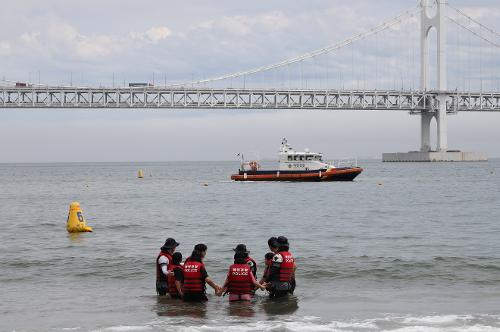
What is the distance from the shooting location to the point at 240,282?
547 inches

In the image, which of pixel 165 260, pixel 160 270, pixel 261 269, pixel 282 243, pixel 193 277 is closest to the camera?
pixel 282 243

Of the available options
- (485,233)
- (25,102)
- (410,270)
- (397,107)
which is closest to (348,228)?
(485,233)

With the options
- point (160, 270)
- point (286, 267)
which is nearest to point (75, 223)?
point (160, 270)

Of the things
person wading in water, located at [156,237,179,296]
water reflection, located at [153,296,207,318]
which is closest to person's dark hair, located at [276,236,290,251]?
water reflection, located at [153,296,207,318]

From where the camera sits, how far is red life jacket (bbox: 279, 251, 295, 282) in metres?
13.8

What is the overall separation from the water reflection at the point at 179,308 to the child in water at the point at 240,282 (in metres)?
0.47

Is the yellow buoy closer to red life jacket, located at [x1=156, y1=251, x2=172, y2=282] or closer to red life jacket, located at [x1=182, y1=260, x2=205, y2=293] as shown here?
red life jacket, located at [x1=156, y1=251, x2=172, y2=282]

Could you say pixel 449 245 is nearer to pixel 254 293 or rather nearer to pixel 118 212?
pixel 254 293

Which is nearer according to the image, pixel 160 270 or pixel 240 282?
pixel 240 282

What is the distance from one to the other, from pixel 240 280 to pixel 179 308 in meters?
1.12

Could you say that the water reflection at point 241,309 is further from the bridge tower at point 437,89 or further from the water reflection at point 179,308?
the bridge tower at point 437,89

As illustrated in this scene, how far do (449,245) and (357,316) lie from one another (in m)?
11.2

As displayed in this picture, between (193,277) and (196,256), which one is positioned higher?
(196,256)

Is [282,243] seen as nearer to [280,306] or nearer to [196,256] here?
[280,306]
